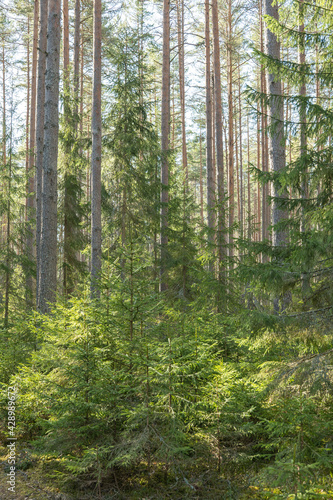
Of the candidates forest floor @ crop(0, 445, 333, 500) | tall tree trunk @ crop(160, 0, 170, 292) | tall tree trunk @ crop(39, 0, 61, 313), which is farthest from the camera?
tall tree trunk @ crop(160, 0, 170, 292)

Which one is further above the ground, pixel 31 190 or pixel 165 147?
pixel 165 147

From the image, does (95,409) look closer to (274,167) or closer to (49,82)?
(274,167)

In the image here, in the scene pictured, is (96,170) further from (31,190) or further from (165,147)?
(31,190)

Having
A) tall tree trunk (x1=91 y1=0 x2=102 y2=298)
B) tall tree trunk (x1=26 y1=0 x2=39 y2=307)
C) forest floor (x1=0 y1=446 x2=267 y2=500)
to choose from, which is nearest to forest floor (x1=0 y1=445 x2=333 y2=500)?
forest floor (x1=0 y1=446 x2=267 y2=500)

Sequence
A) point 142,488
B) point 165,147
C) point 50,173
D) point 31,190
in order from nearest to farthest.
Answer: point 142,488
point 50,173
point 165,147
point 31,190

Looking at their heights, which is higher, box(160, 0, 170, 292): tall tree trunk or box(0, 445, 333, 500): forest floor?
box(160, 0, 170, 292): tall tree trunk

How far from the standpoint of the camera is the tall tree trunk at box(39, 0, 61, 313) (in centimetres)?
786

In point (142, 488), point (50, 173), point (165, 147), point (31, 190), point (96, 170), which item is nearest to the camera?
point (142, 488)

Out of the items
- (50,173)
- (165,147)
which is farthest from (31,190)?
(50,173)

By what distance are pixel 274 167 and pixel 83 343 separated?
5.54 meters

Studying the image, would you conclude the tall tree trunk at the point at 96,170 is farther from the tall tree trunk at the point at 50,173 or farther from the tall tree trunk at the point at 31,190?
the tall tree trunk at the point at 31,190

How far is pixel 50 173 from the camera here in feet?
26.8

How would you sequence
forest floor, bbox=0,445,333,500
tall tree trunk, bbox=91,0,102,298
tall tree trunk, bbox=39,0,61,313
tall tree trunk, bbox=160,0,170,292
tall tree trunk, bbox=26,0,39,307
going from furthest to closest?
tall tree trunk, bbox=26,0,39,307
tall tree trunk, bbox=160,0,170,292
tall tree trunk, bbox=91,0,102,298
tall tree trunk, bbox=39,0,61,313
forest floor, bbox=0,445,333,500

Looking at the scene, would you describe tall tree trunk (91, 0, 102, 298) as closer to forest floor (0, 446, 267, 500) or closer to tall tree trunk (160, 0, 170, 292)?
tall tree trunk (160, 0, 170, 292)
